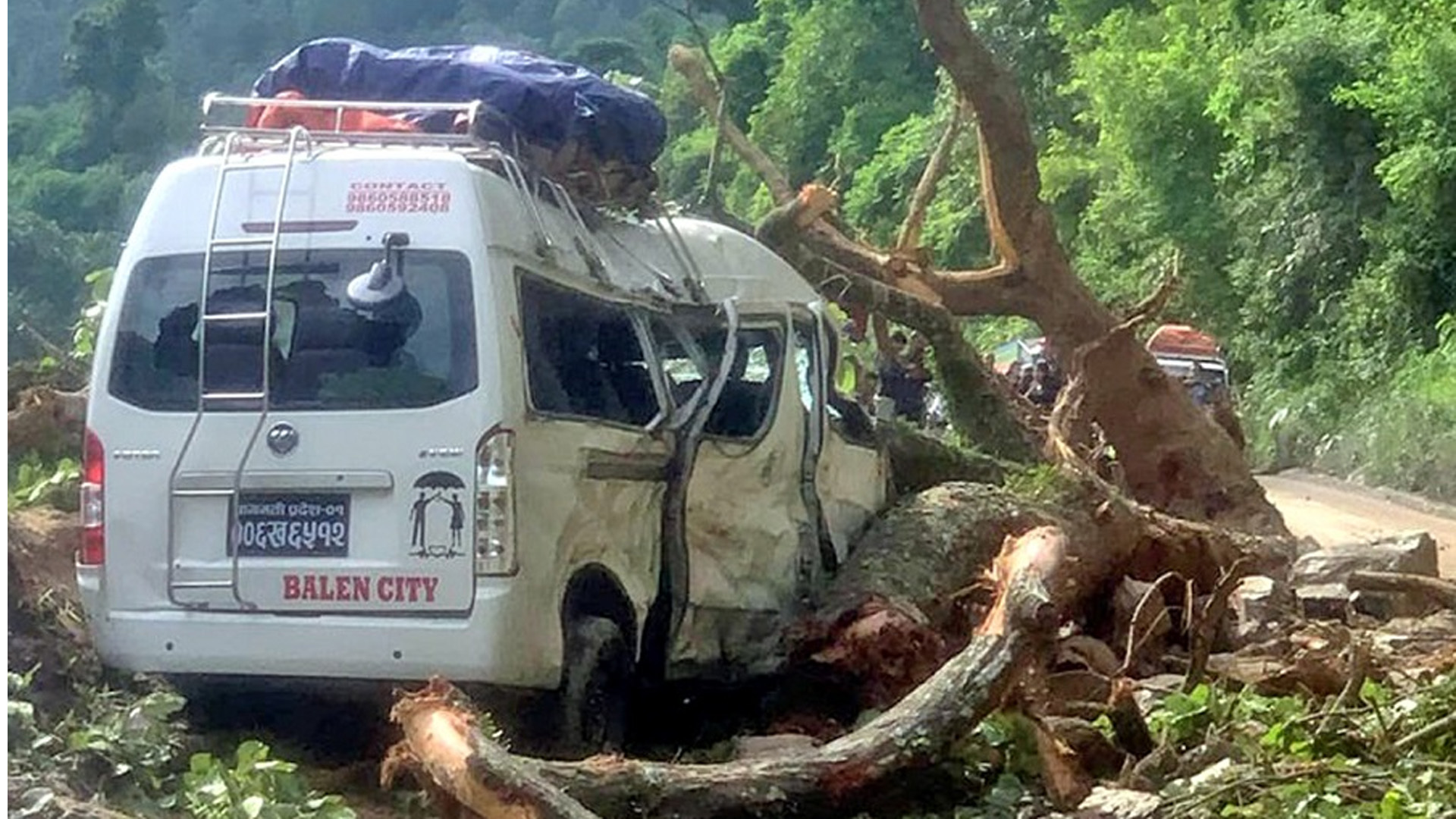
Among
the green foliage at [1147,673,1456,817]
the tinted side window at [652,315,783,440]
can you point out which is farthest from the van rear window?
the green foliage at [1147,673,1456,817]

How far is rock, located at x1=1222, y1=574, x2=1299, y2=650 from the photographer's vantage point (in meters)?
6.47

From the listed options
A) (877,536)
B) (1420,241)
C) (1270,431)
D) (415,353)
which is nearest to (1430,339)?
(1420,241)

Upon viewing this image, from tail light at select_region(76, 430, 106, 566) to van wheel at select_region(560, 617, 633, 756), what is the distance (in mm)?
936

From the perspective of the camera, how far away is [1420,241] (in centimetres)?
1248

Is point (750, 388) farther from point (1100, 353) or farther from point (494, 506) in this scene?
point (1100, 353)

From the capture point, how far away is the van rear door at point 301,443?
4215 millimetres

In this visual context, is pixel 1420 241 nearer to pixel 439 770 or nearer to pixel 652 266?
pixel 652 266

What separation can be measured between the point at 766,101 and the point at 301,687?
204cm

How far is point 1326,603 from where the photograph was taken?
6.93 metres

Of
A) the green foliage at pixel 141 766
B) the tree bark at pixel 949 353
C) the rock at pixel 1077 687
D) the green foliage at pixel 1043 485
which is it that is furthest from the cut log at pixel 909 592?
the green foliage at pixel 141 766

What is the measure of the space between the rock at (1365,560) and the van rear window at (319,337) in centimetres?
379

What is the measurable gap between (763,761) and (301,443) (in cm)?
106

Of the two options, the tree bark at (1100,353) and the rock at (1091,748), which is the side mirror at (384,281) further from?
the tree bark at (1100,353)

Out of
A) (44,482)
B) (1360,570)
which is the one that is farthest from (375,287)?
(1360,570)
